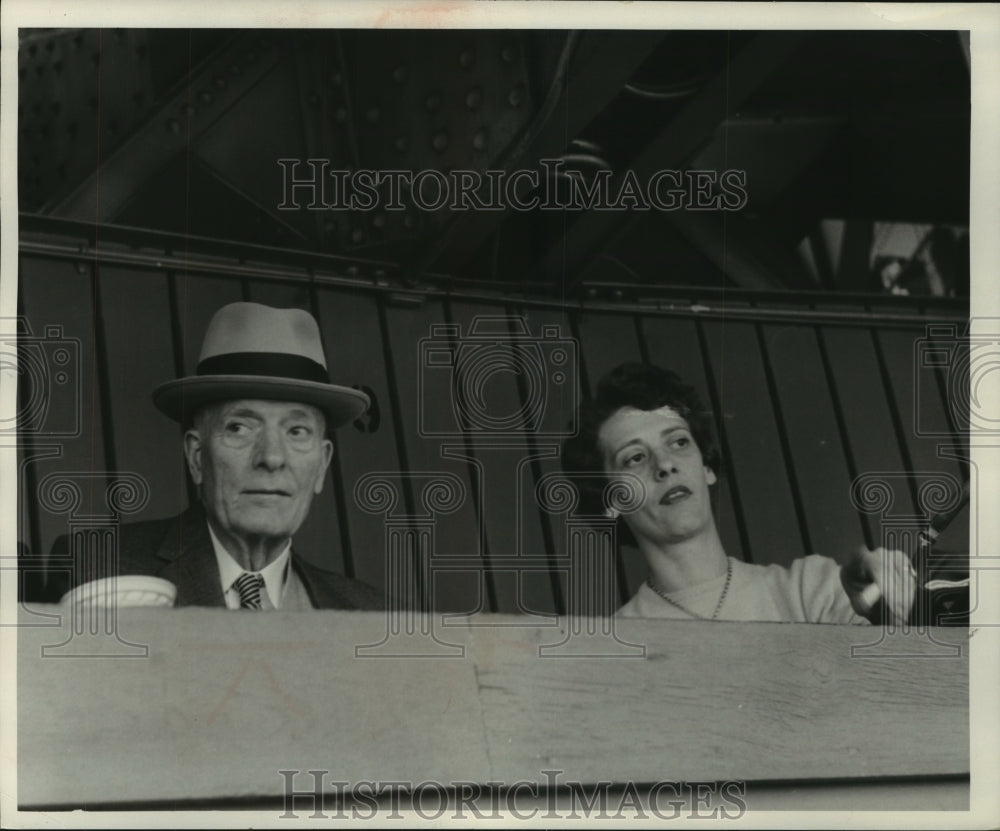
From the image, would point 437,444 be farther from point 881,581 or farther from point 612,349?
point 881,581

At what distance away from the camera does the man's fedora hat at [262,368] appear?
16.3 feet

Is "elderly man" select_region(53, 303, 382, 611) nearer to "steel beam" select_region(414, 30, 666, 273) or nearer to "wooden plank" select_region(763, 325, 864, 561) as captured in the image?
"steel beam" select_region(414, 30, 666, 273)

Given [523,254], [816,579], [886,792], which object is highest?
[523,254]

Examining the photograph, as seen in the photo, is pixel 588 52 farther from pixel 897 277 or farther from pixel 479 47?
pixel 897 277

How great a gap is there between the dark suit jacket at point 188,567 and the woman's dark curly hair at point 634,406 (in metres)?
0.74

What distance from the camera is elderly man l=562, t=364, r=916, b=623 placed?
5086 millimetres

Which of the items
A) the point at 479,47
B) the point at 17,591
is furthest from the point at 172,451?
the point at 479,47

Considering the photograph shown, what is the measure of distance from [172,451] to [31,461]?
16.1 inches

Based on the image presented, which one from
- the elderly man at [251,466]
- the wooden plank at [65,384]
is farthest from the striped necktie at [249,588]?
the wooden plank at [65,384]

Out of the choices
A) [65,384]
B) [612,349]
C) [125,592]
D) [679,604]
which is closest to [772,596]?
[679,604]

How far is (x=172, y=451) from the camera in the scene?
16.2ft

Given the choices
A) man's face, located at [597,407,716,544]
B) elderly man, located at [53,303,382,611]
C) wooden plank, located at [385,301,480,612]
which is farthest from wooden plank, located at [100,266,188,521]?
man's face, located at [597,407,716,544]

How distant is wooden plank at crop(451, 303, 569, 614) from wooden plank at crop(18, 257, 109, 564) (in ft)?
3.53

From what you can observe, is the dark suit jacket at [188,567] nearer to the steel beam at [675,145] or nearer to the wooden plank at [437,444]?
the wooden plank at [437,444]
